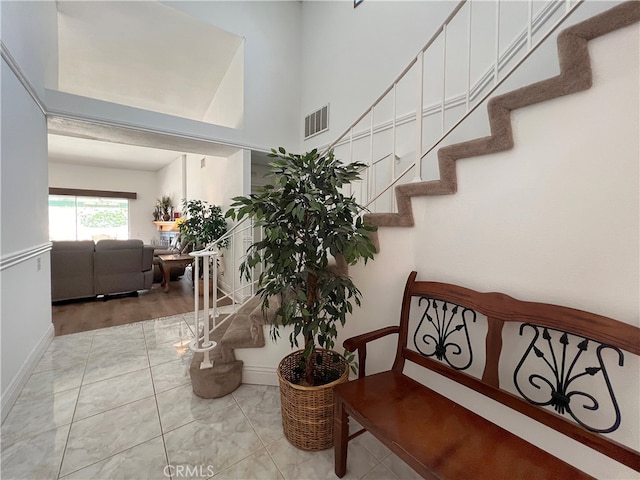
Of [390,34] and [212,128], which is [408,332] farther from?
[212,128]

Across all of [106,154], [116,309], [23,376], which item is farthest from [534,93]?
[106,154]

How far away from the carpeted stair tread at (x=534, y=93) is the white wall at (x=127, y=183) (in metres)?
9.96

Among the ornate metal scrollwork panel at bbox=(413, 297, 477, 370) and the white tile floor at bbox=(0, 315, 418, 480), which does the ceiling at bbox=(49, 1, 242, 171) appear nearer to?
the white tile floor at bbox=(0, 315, 418, 480)

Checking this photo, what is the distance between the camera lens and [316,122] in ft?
13.6

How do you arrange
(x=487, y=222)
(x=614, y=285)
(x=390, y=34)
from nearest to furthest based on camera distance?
(x=614, y=285) < (x=487, y=222) < (x=390, y=34)

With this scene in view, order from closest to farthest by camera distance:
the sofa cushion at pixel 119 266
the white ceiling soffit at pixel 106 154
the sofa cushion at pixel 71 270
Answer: the sofa cushion at pixel 71 270
the sofa cushion at pixel 119 266
the white ceiling soffit at pixel 106 154

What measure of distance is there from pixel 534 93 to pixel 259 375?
93.0 inches

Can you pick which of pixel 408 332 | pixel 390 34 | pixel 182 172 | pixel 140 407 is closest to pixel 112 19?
pixel 390 34

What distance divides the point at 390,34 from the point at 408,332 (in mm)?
3185

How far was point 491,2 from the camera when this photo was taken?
2.17 metres

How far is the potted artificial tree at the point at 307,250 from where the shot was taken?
135cm

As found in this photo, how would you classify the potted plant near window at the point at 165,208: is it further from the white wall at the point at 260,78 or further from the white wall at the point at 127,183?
the white wall at the point at 260,78

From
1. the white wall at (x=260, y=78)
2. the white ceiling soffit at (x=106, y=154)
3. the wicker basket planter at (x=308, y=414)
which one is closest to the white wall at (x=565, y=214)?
the wicker basket planter at (x=308, y=414)

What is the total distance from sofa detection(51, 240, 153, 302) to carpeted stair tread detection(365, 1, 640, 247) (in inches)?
174
